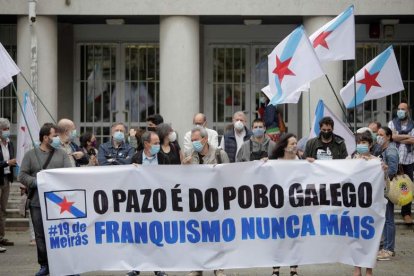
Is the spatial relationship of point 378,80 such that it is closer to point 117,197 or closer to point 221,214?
point 221,214

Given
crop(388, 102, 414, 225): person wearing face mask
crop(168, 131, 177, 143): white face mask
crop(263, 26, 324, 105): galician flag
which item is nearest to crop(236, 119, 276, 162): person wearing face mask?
crop(263, 26, 324, 105): galician flag

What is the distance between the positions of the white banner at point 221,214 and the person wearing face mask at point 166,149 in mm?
1013

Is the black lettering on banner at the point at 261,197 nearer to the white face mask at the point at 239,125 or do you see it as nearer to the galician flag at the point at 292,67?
the galician flag at the point at 292,67

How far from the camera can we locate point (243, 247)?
11508 mm

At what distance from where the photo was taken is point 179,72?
1931 cm

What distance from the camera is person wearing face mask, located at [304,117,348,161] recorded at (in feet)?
41.8

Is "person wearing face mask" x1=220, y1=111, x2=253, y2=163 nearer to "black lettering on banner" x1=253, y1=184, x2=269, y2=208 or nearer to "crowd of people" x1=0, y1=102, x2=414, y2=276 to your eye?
"crowd of people" x1=0, y1=102, x2=414, y2=276

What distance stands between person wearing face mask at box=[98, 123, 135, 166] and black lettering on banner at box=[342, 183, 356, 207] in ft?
10.4

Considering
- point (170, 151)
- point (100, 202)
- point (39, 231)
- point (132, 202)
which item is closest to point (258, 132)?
point (170, 151)

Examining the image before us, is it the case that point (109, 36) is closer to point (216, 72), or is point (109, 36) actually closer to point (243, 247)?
point (216, 72)

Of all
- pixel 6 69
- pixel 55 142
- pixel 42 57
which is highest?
pixel 42 57

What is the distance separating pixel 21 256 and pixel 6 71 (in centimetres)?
309

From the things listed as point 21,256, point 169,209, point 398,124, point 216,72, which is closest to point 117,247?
point 169,209

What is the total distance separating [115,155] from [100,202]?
2.18m
